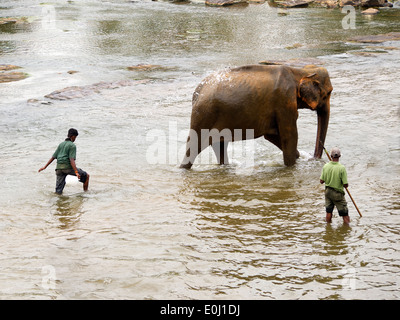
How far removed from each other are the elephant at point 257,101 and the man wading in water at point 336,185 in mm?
2305

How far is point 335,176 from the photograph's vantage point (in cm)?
720

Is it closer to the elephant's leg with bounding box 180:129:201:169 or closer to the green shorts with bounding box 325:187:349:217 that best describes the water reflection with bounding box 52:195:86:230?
the elephant's leg with bounding box 180:129:201:169

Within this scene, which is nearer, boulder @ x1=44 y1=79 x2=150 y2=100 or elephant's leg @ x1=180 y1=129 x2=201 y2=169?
elephant's leg @ x1=180 y1=129 x2=201 y2=169

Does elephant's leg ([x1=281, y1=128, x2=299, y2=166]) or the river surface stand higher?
elephant's leg ([x1=281, y1=128, x2=299, y2=166])

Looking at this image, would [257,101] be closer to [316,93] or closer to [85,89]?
[316,93]

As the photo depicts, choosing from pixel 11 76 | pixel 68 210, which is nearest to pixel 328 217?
pixel 68 210

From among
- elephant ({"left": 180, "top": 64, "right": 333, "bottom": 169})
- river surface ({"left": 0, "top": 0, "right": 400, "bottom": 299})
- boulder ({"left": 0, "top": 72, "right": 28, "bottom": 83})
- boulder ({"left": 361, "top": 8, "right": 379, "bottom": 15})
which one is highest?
boulder ({"left": 361, "top": 8, "right": 379, "bottom": 15})

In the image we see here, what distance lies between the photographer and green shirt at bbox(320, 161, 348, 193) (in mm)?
7164

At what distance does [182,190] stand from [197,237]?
1.99m

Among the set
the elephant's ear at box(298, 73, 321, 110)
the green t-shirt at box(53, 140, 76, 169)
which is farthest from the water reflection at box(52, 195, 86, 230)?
the elephant's ear at box(298, 73, 321, 110)

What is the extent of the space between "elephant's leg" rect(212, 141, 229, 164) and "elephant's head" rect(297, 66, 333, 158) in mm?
1377

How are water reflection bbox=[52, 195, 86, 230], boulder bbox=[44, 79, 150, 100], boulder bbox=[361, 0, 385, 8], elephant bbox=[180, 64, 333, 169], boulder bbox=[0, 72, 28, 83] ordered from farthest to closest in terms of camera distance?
boulder bbox=[361, 0, 385, 8] < boulder bbox=[0, 72, 28, 83] < boulder bbox=[44, 79, 150, 100] < elephant bbox=[180, 64, 333, 169] < water reflection bbox=[52, 195, 86, 230]
